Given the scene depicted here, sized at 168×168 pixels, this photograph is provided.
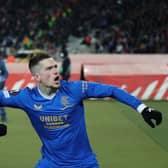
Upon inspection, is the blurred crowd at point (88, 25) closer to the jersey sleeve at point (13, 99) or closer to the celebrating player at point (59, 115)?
the jersey sleeve at point (13, 99)

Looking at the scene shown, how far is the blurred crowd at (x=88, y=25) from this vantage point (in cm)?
3378

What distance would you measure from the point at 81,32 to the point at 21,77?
47.1 feet

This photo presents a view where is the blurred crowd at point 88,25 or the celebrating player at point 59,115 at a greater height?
the celebrating player at point 59,115

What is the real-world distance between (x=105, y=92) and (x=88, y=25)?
101 ft

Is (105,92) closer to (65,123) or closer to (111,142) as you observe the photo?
(65,123)

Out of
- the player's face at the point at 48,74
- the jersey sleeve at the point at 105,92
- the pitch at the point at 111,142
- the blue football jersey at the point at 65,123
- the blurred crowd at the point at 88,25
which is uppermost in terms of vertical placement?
the player's face at the point at 48,74

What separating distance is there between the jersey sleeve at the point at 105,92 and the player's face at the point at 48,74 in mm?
246

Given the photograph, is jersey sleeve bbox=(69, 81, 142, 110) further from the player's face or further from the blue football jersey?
the player's face

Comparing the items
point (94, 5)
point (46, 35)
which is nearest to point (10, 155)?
point (46, 35)

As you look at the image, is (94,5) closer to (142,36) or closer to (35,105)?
(142,36)

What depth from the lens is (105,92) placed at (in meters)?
5.31

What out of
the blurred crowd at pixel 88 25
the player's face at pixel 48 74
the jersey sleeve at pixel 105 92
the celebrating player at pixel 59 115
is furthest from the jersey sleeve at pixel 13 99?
the blurred crowd at pixel 88 25

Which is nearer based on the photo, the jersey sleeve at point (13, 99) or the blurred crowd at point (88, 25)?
the jersey sleeve at point (13, 99)

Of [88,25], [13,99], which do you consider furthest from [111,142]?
[88,25]
